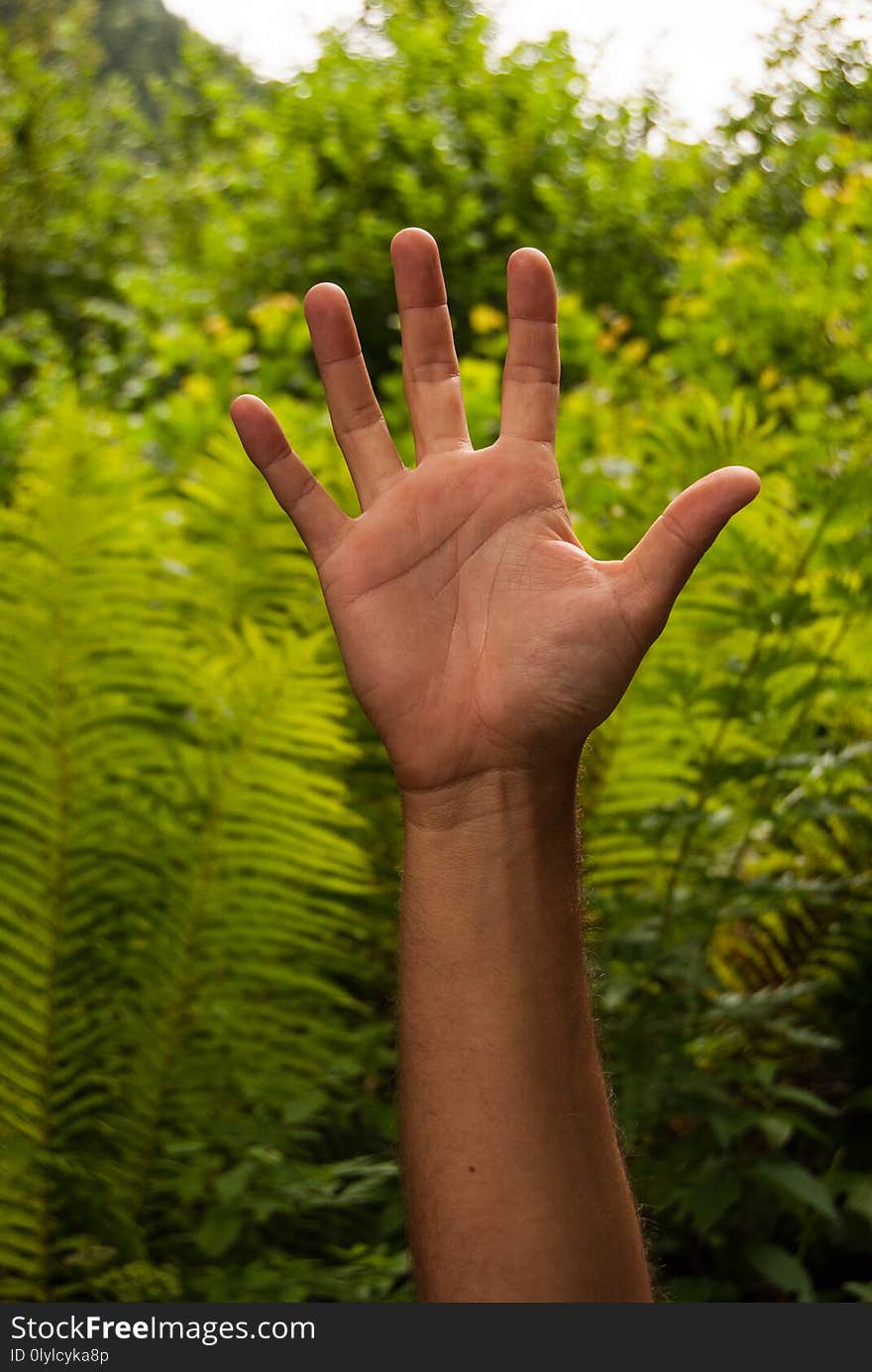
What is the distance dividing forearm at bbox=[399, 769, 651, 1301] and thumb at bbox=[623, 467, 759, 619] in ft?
0.66

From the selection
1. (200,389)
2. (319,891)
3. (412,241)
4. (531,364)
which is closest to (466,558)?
(531,364)

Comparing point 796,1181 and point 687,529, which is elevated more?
point 687,529

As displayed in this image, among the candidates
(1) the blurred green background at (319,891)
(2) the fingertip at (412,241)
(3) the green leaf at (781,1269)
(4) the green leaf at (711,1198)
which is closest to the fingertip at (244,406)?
(2) the fingertip at (412,241)

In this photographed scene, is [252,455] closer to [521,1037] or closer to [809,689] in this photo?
[521,1037]

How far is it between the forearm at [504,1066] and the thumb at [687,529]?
0.20m

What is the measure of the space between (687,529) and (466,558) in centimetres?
24

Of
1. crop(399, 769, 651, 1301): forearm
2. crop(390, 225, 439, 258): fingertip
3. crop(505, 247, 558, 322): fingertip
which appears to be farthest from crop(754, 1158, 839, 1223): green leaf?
crop(390, 225, 439, 258): fingertip

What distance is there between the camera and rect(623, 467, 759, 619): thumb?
1.15 m

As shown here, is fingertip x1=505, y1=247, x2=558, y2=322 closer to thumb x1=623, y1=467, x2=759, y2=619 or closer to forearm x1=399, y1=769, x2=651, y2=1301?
thumb x1=623, y1=467, x2=759, y2=619

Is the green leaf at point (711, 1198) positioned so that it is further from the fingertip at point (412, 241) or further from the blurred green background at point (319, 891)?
the fingertip at point (412, 241)

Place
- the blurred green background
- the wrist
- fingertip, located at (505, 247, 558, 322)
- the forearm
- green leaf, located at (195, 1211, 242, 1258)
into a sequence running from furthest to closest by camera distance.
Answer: the blurred green background, green leaf, located at (195, 1211, 242, 1258), fingertip, located at (505, 247, 558, 322), the wrist, the forearm

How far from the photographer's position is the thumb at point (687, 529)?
3.78 feet

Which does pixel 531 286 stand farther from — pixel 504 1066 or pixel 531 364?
pixel 504 1066

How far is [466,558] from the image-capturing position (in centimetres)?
130
